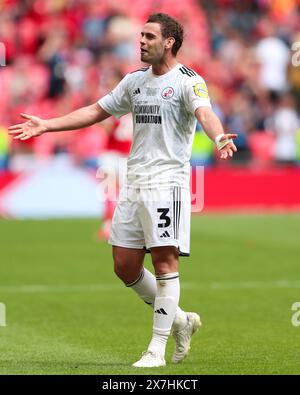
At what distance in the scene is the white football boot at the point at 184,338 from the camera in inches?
354

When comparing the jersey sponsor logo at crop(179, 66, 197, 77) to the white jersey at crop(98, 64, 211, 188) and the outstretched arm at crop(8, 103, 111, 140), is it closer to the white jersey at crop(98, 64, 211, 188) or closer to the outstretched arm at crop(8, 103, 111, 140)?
the white jersey at crop(98, 64, 211, 188)

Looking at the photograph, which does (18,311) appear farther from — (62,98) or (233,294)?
(62,98)

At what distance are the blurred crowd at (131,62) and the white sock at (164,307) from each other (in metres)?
13.6

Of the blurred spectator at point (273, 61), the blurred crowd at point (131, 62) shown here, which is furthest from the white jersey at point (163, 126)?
the blurred spectator at point (273, 61)

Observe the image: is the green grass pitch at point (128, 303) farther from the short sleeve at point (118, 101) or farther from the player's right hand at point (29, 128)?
the short sleeve at point (118, 101)

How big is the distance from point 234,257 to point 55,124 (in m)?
8.13

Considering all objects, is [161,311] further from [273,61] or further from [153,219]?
[273,61]

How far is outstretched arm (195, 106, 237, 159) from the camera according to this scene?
27.0ft

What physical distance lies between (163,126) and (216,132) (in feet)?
1.86

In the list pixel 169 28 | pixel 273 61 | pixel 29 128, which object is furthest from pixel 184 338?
pixel 273 61

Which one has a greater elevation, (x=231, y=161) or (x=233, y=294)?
(x=231, y=161)
